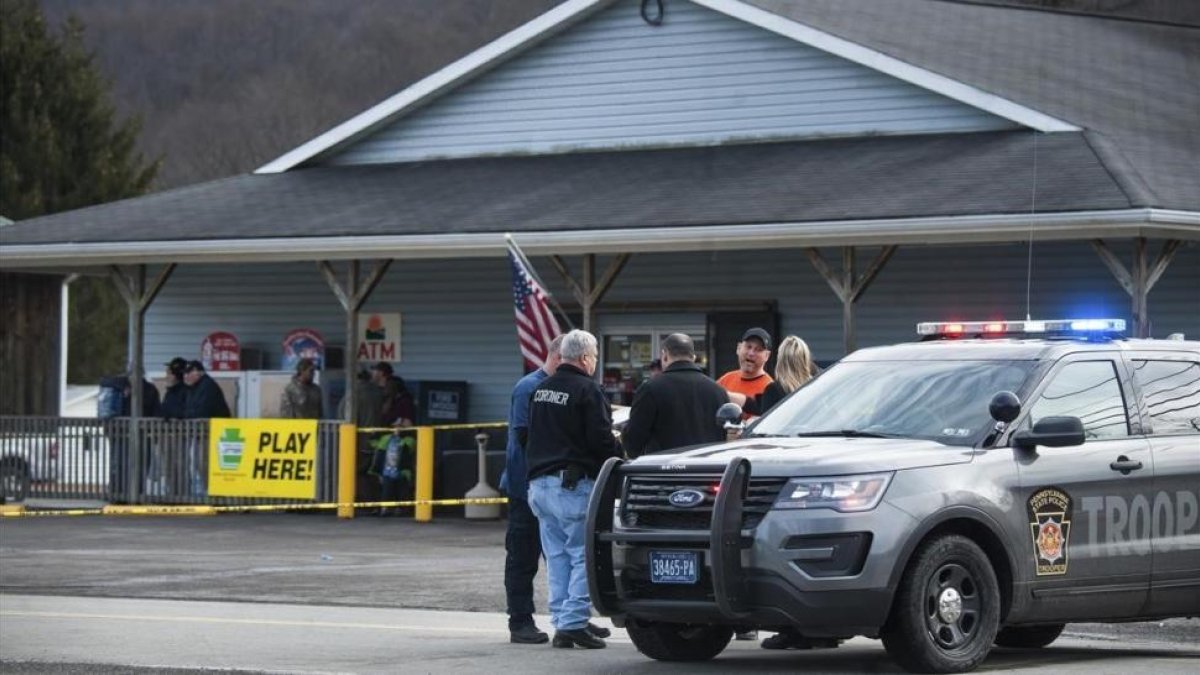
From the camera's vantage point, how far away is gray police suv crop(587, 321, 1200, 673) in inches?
425

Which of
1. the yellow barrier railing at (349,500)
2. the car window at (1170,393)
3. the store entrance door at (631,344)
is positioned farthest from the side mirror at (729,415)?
the store entrance door at (631,344)

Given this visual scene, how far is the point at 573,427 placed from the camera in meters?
12.7

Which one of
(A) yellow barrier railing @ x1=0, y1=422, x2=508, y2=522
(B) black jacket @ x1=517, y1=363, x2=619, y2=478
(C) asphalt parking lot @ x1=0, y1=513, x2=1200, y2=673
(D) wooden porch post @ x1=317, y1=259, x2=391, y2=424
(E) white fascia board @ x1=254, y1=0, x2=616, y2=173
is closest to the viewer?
(C) asphalt parking lot @ x1=0, y1=513, x2=1200, y2=673

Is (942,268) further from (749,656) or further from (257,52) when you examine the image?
(257,52)

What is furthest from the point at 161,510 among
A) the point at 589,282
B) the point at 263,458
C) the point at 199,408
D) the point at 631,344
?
the point at 631,344

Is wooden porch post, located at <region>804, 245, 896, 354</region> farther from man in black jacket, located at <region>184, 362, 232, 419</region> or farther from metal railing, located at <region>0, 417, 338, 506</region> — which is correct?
man in black jacket, located at <region>184, 362, 232, 419</region>

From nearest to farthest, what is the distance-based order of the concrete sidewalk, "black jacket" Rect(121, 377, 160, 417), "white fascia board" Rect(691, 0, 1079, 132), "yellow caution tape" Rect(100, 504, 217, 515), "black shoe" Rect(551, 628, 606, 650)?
"black shoe" Rect(551, 628, 606, 650) < the concrete sidewalk < "white fascia board" Rect(691, 0, 1079, 132) < "yellow caution tape" Rect(100, 504, 217, 515) < "black jacket" Rect(121, 377, 160, 417)

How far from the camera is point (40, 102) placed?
61844 mm

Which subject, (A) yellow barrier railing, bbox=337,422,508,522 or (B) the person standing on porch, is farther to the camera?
(B) the person standing on porch

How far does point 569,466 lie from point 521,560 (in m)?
0.84

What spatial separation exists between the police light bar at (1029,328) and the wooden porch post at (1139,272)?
888 centimetres

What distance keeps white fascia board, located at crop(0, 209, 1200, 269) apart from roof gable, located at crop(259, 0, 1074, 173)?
3261 mm

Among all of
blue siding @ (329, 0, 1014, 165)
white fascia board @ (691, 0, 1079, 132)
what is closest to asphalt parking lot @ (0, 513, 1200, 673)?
blue siding @ (329, 0, 1014, 165)

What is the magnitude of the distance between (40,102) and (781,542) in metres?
53.9
